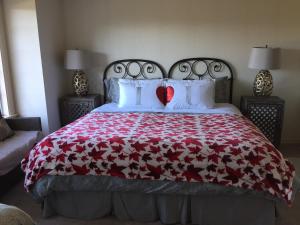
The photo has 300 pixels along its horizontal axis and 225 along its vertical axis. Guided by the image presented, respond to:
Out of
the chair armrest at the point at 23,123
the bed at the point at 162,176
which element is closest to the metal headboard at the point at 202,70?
the bed at the point at 162,176

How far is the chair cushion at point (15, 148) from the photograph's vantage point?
2500 mm

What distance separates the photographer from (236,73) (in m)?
3.79

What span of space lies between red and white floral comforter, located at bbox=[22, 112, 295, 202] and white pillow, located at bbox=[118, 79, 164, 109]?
0.97 meters

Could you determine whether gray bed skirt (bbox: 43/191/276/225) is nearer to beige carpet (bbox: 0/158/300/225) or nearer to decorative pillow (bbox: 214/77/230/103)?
beige carpet (bbox: 0/158/300/225)

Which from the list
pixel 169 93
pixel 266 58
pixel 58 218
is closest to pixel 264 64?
pixel 266 58

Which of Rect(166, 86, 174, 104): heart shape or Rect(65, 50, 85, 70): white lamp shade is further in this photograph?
Rect(65, 50, 85, 70): white lamp shade

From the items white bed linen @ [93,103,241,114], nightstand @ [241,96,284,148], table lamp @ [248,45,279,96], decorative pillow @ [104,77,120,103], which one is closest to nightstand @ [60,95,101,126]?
decorative pillow @ [104,77,120,103]

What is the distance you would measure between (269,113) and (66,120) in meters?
2.64

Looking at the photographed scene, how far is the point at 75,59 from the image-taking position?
367 cm

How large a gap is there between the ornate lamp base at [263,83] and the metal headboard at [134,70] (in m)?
1.21

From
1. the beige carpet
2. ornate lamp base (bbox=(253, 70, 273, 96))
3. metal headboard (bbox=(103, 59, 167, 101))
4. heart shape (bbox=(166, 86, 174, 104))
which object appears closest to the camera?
the beige carpet

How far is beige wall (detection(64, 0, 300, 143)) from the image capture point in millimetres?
Answer: 3582

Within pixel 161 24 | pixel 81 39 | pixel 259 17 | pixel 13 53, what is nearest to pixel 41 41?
pixel 13 53

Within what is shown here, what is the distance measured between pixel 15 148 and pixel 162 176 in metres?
1.50
